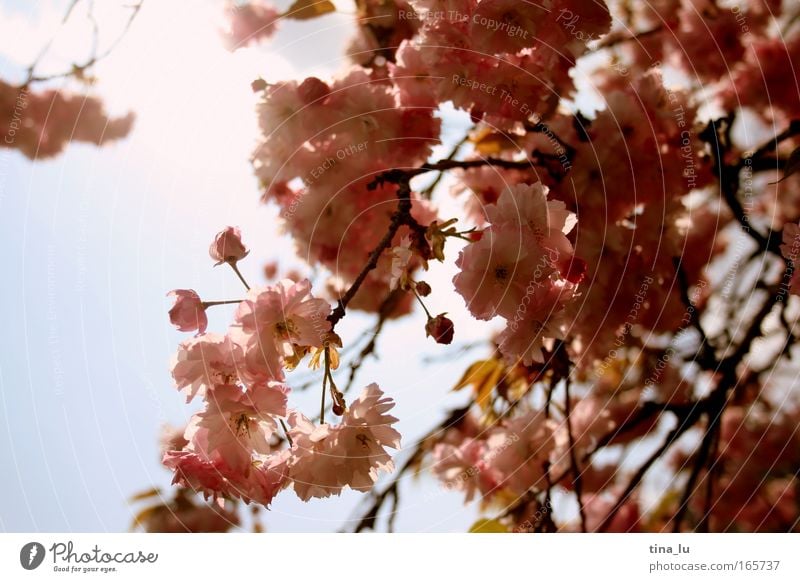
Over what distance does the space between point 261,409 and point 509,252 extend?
29 centimetres

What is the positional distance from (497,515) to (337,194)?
1.91ft

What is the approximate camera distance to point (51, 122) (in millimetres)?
1189

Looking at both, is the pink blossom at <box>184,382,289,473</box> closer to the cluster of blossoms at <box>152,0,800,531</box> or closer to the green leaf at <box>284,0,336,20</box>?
the cluster of blossoms at <box>152,0,800,531</box>

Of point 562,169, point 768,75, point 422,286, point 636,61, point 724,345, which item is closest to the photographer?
point 422,286

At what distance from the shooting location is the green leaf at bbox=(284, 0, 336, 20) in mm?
975

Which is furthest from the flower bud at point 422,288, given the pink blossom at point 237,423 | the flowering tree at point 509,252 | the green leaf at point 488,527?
the green leaf at point 488,527

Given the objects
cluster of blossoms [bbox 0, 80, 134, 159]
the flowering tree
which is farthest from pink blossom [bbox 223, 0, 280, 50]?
cluster of blossoms [bbox 0, 80, 134, 159]

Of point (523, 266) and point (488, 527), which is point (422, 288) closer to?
point (523, 266)

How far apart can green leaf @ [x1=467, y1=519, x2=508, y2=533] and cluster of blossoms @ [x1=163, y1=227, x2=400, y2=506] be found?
0.34 meters

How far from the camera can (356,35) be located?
1.01 m

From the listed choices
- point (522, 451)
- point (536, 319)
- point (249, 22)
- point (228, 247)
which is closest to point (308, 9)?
point (249, 22)

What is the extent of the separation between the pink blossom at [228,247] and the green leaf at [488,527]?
1.79ft

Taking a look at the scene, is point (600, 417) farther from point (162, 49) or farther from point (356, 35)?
point (162, 49)

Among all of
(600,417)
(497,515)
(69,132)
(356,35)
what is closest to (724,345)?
(600,417)
